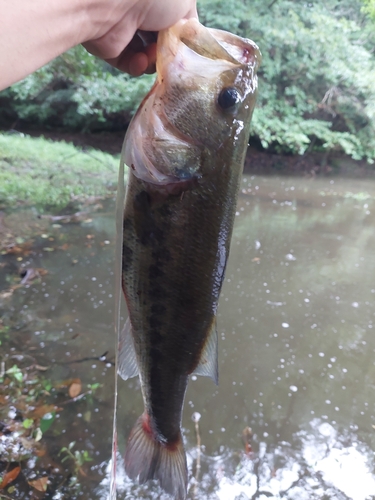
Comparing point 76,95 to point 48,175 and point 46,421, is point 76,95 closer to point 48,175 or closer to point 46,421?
point 48,175

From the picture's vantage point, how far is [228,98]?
0.97 m

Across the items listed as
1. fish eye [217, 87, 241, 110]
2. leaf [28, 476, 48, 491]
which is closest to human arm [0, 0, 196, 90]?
fish eye [217, 87, 241, 110]

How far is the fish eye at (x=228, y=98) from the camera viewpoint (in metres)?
0.97

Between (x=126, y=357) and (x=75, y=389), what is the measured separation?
1702 mm

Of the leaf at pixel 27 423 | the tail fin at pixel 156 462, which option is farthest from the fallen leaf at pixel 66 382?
the tail fin at pixel 156 462

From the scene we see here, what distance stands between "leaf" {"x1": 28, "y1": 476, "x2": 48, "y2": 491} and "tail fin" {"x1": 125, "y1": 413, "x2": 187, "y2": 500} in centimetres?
106

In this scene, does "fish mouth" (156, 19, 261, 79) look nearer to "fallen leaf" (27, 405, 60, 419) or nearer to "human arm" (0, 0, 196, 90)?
"human arm" (0, 0, 196, 90)

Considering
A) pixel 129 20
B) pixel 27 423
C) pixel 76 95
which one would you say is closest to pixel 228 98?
pixel 129 20

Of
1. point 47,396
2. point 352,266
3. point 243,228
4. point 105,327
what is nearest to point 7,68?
point 47,396

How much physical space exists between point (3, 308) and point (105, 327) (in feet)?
3.04

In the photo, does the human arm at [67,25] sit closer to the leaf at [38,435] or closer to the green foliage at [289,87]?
the leaf at [38,435]

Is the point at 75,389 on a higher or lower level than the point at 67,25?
lower

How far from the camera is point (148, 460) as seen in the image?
128 cm

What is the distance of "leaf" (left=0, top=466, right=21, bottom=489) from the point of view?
2.01m
